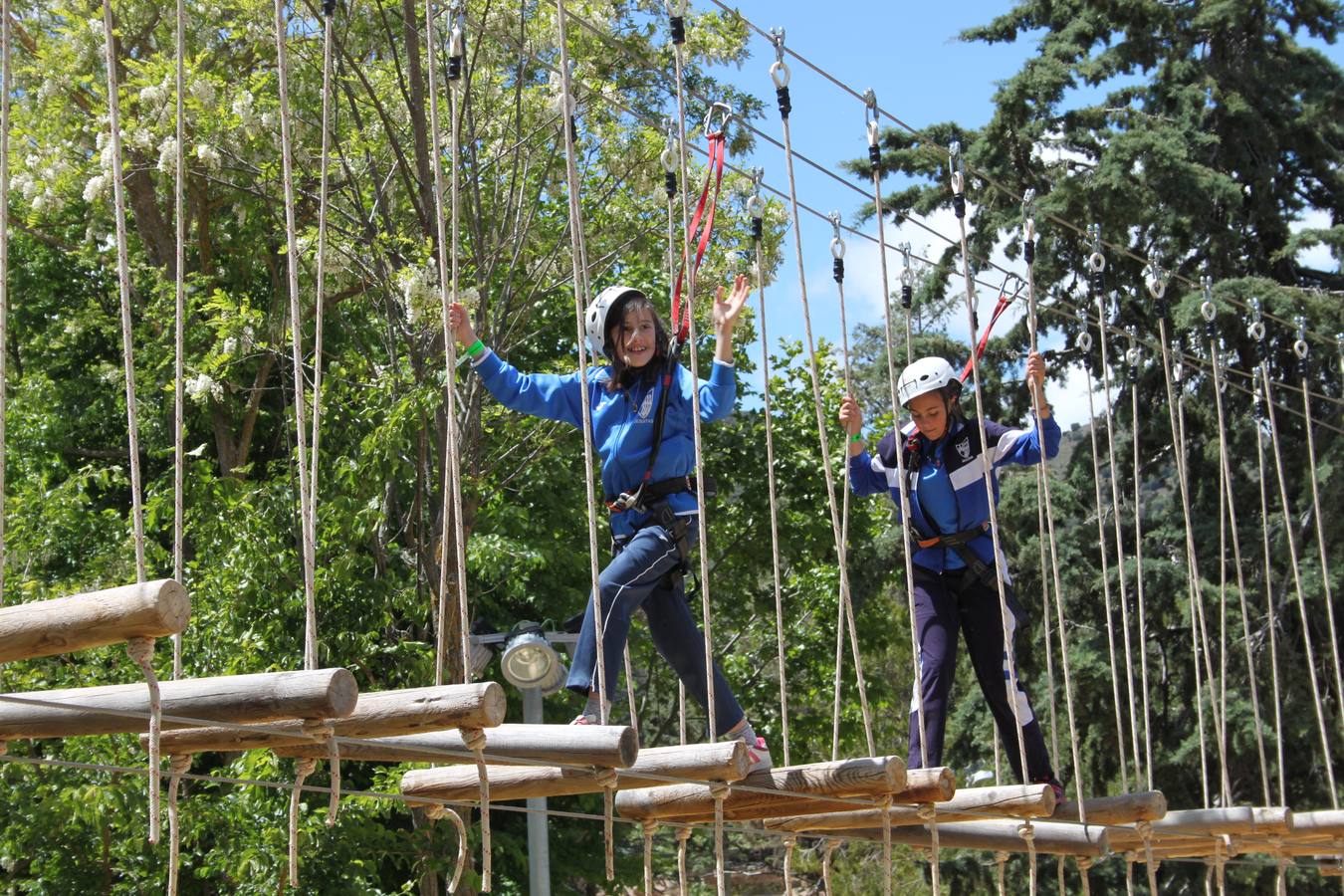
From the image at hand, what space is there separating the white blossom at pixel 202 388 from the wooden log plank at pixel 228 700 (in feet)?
20.0

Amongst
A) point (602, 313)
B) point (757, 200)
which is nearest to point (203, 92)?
point (757, 200)

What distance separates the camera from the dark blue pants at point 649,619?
443 centimetres

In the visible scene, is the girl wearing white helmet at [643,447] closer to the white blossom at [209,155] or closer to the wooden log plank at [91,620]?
the wooden log plank at [91,620]

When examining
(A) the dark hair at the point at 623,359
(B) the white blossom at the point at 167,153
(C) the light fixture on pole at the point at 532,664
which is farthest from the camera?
(B) the white blossom at the point at 167,153

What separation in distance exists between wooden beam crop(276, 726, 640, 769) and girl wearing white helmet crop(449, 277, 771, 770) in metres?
0.57

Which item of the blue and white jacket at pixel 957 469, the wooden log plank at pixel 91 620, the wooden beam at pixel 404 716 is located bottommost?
the wooden beam at pixel 404 716

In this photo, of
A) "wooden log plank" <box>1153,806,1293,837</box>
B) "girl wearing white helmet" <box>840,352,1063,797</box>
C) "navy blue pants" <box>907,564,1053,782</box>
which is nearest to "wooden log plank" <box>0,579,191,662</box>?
"girl wearing white helmet" <box>840,352,1063,797</box>

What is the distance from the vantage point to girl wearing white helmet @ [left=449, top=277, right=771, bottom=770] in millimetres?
4469

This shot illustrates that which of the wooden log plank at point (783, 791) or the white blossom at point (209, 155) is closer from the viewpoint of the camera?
the wooden log plank at point (783, 791)

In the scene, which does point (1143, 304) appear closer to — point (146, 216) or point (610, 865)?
point (146, 216)

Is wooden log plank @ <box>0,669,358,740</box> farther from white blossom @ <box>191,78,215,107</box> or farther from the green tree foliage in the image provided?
the green tree foliage

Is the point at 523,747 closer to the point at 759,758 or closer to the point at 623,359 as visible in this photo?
the point at 759,758

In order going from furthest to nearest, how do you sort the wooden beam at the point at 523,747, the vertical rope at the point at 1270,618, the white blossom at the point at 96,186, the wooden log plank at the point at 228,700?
the white blossom at the point at 96,186, the vertical rope at the point at 1270,618, the wooden beam at the point at 523,747, the wooden log plank at the point at 228,700

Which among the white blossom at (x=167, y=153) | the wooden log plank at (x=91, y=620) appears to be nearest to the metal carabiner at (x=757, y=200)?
the wooden log plank at (x=91, y=620)
